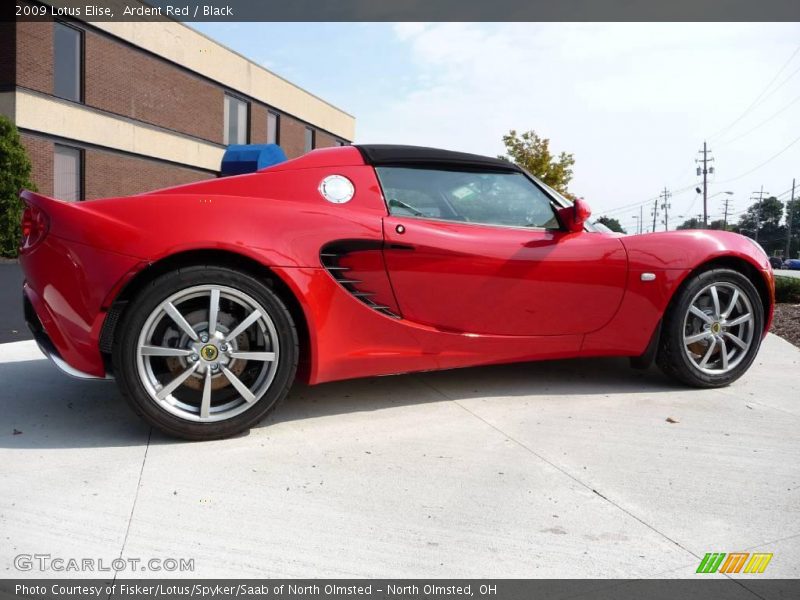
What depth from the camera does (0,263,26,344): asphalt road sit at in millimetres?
5137

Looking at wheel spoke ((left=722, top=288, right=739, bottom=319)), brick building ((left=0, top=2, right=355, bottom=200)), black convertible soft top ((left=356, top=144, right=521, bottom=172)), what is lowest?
wheel spoke ((left=722, top=288, right=739, bottom=319))

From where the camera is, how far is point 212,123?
2427cm

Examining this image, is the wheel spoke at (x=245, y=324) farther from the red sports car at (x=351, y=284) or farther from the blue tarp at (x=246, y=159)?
the blue tarp at (x=246, y=159)

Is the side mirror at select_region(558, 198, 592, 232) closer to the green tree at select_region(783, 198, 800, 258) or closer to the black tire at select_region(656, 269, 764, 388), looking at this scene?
the black tire at select_region(656, 269, 764, 388)

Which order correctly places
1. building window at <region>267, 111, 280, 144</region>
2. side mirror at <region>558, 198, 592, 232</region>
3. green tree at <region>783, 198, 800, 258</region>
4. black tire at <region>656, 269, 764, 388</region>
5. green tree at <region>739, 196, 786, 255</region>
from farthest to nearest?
1. green tree at <region>739, 196, 786, 255</region>
2. green tree at <region>783, 198, 800, 258</region>
3. building window at <region>267, 111, 280, 144</region>
4. black tire at <region>656, 269, 764, 388</region>
5. side mirror at <region>558, 198, 592, 232</region>

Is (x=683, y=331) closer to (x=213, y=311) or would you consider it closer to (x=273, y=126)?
(x=213, y=311)

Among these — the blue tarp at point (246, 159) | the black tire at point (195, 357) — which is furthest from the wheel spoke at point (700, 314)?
the blue tarp at point (246, 159)

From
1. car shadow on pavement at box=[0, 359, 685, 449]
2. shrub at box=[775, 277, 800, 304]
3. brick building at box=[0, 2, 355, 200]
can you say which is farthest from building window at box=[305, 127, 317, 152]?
car shadow on pavement at box=[0, 359, 685, 449]

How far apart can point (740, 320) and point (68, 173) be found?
1912 cm

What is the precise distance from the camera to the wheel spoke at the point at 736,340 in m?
3.78

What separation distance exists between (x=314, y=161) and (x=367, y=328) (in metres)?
0.87

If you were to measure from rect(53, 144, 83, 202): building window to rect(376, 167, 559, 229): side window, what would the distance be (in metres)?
17.3

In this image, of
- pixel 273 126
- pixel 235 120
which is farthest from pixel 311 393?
pixel 273 126

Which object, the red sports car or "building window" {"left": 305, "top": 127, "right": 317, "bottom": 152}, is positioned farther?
"building window" {"left": 305, "top": 127, "right": 317, "bottom": 152}
